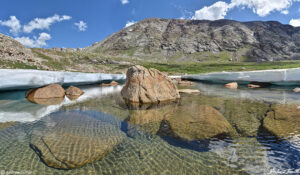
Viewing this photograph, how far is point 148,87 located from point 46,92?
29.8ft

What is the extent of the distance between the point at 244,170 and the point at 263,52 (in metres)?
222

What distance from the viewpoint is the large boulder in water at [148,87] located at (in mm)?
11047

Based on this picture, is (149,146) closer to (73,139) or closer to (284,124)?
(73,139)

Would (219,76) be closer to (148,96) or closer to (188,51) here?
(148,96)

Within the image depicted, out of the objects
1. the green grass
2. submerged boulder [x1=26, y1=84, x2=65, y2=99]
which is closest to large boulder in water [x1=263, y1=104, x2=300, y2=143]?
submerged boulder [x1=26, y1=84, x2=65, y2=99]

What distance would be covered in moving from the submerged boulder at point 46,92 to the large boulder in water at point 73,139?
663cm

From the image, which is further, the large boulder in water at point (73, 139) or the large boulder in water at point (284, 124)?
the large boulder in water at point (284, 124)

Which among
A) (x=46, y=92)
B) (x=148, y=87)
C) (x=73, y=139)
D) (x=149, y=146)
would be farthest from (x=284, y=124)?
(x=46, y=92)

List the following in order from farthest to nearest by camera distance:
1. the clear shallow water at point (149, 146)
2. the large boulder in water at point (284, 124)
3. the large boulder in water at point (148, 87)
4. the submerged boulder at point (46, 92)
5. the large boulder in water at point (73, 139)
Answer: the submerged boulder at point (46, 92), the large boulder in water at point (148, 87), the large boulder in water at point (284, 124), the large boulder in water at point (73, 139), the clear shallow water at point (149, 146)

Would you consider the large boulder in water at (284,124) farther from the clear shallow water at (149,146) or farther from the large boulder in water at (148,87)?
the large boulder in water at (148,87)

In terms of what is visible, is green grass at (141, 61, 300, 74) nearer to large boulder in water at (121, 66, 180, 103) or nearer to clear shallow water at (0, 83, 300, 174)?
large boulder in water at (121, 66, 180, 103)

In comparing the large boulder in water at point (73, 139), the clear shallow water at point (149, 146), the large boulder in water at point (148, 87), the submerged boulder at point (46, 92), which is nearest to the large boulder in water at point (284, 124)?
the clear shallow water at point (149, 146)

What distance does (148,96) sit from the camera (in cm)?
1098

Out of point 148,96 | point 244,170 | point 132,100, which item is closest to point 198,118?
point 244,170
